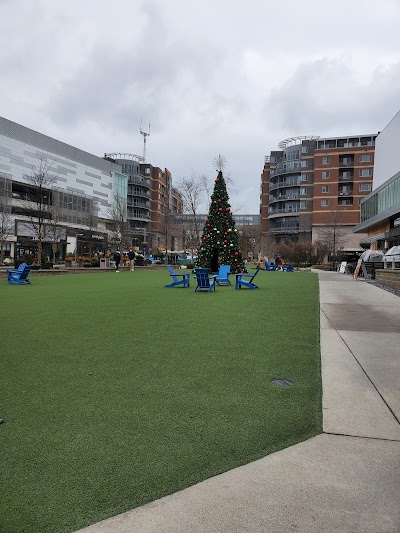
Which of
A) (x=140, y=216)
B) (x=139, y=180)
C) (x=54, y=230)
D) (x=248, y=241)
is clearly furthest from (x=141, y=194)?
(x=54, y=230)

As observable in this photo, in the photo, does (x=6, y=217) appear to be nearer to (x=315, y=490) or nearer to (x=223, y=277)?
(x=223, y=277)

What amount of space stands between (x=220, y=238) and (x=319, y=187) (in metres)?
63.5

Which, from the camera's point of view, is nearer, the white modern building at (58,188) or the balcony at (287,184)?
the white modern building at (58,188)

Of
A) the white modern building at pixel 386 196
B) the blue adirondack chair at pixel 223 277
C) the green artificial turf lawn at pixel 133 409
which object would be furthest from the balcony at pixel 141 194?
the green artificial turf lawn at pixel 133 409

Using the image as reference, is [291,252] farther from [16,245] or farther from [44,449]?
[44,449]

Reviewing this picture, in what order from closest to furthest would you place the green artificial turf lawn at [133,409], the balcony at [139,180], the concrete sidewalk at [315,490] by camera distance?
the concrete sidewalk at [315,490], the green artificial turf lawn at [133,409], the balcony at [139,180]

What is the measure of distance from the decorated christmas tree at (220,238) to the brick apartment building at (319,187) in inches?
2131

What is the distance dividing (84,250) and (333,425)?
2808 inches

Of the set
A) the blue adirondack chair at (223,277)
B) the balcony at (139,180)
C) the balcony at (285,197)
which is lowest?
the blue adirondack chair at (223,277)

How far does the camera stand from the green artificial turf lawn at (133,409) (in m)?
2.60

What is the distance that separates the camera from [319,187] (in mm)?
87188

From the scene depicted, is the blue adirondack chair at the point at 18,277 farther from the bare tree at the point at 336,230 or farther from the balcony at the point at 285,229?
the balcony at the point at 285,229

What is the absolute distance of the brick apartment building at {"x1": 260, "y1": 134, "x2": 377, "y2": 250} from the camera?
84.8 m

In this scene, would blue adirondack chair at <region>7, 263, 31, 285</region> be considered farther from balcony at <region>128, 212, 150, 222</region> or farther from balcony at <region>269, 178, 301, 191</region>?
balcony at <region>128, 212, 150, 222</region>
